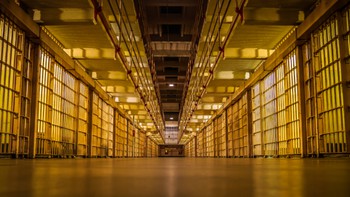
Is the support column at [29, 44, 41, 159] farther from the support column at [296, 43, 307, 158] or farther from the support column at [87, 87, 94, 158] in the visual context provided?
the support column at [296, 43, 307, 158]

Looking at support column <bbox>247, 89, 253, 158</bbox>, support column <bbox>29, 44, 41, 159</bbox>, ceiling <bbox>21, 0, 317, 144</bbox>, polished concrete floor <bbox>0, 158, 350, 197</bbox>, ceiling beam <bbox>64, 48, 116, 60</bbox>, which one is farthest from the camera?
support column <bbox>247, 89, 253, 158</bbox>

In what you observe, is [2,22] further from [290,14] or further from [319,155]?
[319,155]

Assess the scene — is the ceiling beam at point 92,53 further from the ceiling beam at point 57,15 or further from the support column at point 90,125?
the support column at point 90,125

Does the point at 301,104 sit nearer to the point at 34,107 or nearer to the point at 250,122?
the point at 250,122

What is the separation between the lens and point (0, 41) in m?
10.2

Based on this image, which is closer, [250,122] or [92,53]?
[92,53]

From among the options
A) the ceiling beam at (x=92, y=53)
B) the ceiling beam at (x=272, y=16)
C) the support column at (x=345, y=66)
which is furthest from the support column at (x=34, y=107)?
the support column at (x=345, y=66)

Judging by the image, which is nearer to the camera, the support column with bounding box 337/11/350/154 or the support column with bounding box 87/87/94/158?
the support column with bounding box 337/11/350/154

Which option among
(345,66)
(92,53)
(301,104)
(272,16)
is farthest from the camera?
(92,53)

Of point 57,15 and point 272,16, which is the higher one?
point 57,15

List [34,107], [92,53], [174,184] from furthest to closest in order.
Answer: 1. [92,53]
2. [34,107]
3. [174,184]

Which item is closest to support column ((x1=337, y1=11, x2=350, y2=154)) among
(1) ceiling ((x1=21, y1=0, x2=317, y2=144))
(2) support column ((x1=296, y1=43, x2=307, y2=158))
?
(1) ceiling ((x1=21, y1=0, x2=317, y2=144))

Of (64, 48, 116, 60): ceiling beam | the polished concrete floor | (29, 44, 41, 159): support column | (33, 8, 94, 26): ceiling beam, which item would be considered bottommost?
the polished concrete floor

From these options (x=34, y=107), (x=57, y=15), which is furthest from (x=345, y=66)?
(x=34, y=107)
